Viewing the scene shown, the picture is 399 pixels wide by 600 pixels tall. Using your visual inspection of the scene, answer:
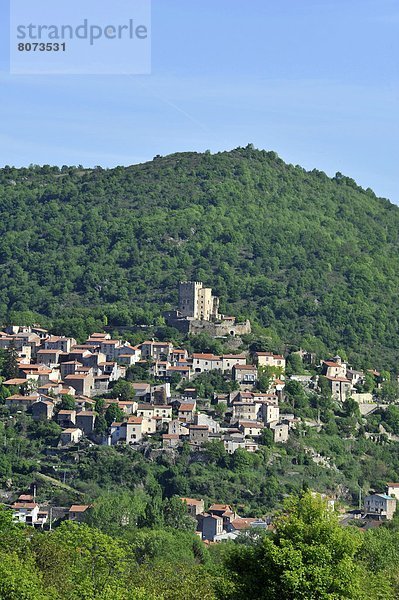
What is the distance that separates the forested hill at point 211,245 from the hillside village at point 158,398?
8.92 m

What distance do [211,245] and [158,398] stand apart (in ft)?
165

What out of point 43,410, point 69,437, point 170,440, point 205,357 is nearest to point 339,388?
point 205,357

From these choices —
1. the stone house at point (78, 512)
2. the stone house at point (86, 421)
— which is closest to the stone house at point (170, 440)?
the stone house at point (86, 421)

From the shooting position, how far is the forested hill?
431ft

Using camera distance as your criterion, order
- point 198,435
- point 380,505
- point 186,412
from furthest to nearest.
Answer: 1. point 186,412
2. point 198,435
3. point 380,505

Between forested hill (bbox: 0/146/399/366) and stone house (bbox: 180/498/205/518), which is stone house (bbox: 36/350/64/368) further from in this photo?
stone house (bbox: 180/498/205/518)

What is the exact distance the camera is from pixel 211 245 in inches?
5689

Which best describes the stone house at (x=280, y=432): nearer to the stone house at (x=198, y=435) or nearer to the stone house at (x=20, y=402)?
the stone house at (x=198, y=435)

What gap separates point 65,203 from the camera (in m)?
163

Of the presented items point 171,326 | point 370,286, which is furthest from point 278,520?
point 370,286

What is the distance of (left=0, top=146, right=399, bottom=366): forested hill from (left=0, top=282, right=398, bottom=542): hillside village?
892 centimetres

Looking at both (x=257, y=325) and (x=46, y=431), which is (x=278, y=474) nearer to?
(x=46, y=431)

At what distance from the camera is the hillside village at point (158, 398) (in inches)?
3521

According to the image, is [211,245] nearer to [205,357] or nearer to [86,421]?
[205,357]
